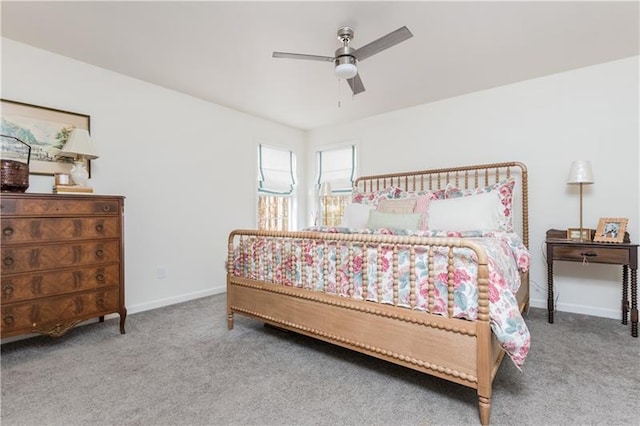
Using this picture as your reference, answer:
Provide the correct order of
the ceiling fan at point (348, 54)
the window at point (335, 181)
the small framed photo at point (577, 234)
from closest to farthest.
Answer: the ceiling fan at point (348, 54) < the small framed photo at point (577, 234) < the window at point (335, 181)

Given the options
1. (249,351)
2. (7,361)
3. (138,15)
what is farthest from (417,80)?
(7,361)

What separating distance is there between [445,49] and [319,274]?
204 cm

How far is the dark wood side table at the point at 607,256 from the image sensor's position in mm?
2434

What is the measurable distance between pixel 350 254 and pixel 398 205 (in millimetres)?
1480

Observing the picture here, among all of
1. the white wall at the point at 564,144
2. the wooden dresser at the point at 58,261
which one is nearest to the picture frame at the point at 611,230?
the white wall at the point at 564,144

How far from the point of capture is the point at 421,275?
1620 millimetres

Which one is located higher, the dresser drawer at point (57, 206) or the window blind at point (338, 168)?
the window blind at point (338, 168)

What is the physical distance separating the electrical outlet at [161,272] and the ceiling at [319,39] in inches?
74.1

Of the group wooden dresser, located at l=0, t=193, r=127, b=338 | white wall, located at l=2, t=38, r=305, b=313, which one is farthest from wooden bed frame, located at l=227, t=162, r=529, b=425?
white wall, located at l=2, t=38, r=305, b=313

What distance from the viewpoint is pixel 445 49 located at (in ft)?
8.35

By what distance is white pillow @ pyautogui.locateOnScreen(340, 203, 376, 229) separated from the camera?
3.28m

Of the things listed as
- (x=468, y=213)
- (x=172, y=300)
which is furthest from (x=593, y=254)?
(x=172, y=300)

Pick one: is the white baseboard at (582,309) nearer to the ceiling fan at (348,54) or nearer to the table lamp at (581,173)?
the table lamp at (581,173)

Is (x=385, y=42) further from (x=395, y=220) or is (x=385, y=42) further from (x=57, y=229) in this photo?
(x=57, y=229)
